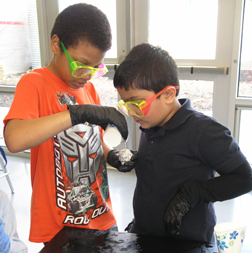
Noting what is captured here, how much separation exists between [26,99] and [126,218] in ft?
5.36

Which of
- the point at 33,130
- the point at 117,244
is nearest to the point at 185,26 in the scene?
the point at 33,130

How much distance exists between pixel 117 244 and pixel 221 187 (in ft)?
1.33

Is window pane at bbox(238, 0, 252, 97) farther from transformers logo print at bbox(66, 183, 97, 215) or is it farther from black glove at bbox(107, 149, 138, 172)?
transformers logo print at bbox(66, 183, 97, 215)

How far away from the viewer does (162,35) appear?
2861mm

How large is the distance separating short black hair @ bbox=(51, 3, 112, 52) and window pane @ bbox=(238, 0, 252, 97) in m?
1.97

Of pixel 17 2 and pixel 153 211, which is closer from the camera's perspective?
pixel 153 211

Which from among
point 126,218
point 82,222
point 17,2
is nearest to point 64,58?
point 82,222

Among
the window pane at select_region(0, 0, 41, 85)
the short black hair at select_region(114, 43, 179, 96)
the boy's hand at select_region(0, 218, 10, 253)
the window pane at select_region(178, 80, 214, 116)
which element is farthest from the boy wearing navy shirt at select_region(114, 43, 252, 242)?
the window pane at select_region(0, 0, 41, 85)

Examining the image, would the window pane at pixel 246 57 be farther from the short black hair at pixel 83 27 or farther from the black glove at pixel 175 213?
the black glove at pixel 175 213

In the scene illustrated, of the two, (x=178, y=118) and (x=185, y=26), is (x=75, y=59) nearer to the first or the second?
(x=178, y=118)

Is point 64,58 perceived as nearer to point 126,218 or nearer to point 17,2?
point 126,218

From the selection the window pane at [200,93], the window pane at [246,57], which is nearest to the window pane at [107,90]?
the window pane at [200,93]

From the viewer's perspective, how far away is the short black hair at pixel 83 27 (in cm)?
102

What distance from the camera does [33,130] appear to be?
34.8 inches
